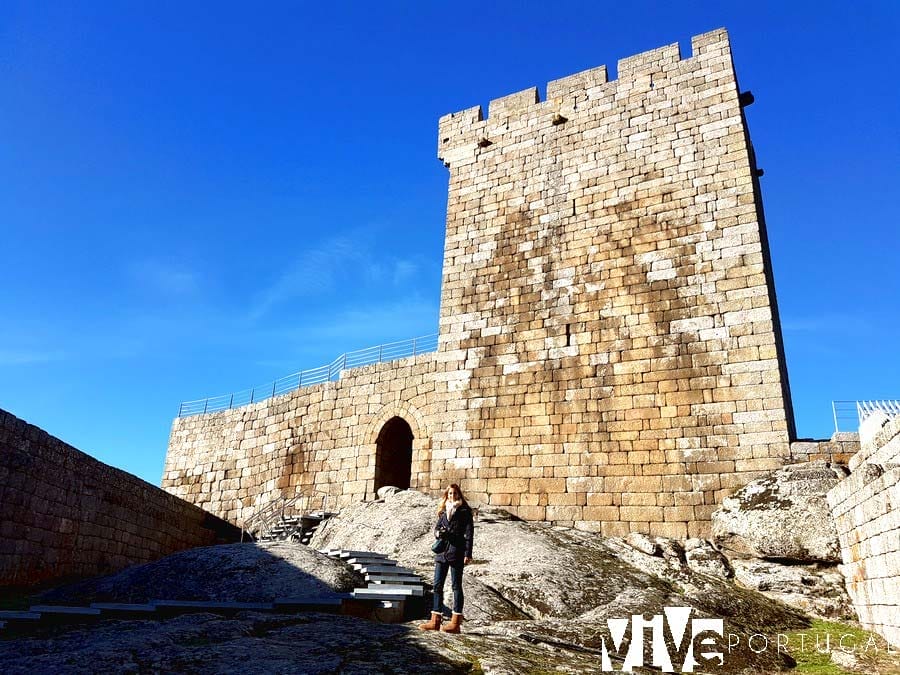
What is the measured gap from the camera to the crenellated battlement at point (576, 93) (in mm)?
11961

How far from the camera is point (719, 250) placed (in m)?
10.6

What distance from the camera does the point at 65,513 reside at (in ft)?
30.4

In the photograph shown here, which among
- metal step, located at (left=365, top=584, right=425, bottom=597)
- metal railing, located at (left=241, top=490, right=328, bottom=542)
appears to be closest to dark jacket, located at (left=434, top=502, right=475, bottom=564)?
metal step, located at (left=365, top=584, right=425, bottom=597)

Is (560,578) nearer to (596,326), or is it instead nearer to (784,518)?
(784,518)

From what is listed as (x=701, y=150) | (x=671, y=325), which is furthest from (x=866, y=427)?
(x=701, y=150)

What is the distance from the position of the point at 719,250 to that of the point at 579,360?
2895mm

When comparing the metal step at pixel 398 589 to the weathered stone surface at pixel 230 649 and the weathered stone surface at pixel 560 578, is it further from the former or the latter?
the weathered stone surface at pixel 230 649

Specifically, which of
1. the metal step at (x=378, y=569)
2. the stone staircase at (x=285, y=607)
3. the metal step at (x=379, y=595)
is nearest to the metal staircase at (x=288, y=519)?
the metal step at (x=378, y=569)

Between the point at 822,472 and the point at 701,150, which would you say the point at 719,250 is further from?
the point at 822,472

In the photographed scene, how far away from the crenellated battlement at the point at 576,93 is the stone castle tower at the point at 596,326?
4 centimetres

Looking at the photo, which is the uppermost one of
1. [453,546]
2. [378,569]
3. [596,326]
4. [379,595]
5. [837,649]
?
[596,326]

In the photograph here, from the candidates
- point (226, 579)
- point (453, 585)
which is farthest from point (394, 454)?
point (453, 585)

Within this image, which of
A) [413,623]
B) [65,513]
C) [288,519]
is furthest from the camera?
[288,519]

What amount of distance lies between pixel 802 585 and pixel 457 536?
15.7 feet
